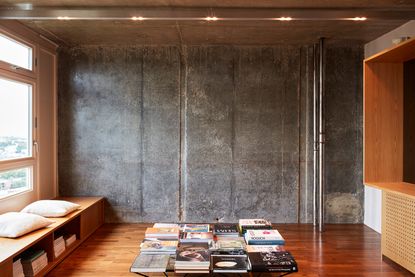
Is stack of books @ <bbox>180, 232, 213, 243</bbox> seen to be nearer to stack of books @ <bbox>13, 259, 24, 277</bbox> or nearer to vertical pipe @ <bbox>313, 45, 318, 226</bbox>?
stack of books @ <bbox>13, 259, 24, 277</bbox>

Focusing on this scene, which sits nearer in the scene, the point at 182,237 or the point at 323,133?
the point at 182,237

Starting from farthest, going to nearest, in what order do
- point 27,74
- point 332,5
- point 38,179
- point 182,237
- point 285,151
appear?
point 285,151 → point 38,179 → point 27,74 → point 332,5 → point 182,237

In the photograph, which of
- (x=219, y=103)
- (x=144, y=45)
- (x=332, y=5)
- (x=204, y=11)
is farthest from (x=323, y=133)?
(x=144, y=45)

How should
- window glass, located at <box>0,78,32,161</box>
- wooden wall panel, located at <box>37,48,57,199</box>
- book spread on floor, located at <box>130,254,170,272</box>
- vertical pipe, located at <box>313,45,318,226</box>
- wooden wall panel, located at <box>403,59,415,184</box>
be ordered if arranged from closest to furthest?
book spread on floor, located at <box>130,254,170,272</box> → wooden wall panel, located at <box>403,59,415,184</box> → window glass, located at <box>0,78,32,161</box> → wooden wall panel, located at <box>37,48,57,199</box> → vertical pipe, located at <box>313,45,318,226</box>

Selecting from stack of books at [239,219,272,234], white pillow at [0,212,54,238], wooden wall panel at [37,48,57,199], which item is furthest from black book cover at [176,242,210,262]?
wooden wall panel at [37,48,57,199]

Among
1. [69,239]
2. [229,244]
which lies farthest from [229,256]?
[69,239]

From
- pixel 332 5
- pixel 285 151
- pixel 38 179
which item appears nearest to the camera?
pixel 332 5

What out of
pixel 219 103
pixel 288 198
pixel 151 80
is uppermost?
pixel 151 80

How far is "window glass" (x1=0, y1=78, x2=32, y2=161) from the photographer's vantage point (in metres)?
4.18

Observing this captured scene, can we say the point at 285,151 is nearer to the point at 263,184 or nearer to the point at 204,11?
the point at 263,184

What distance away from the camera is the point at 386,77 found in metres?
3.96

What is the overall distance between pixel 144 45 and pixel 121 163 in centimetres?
194

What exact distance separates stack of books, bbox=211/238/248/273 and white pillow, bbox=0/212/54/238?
73.5 inches

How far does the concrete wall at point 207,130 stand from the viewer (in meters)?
5.46
